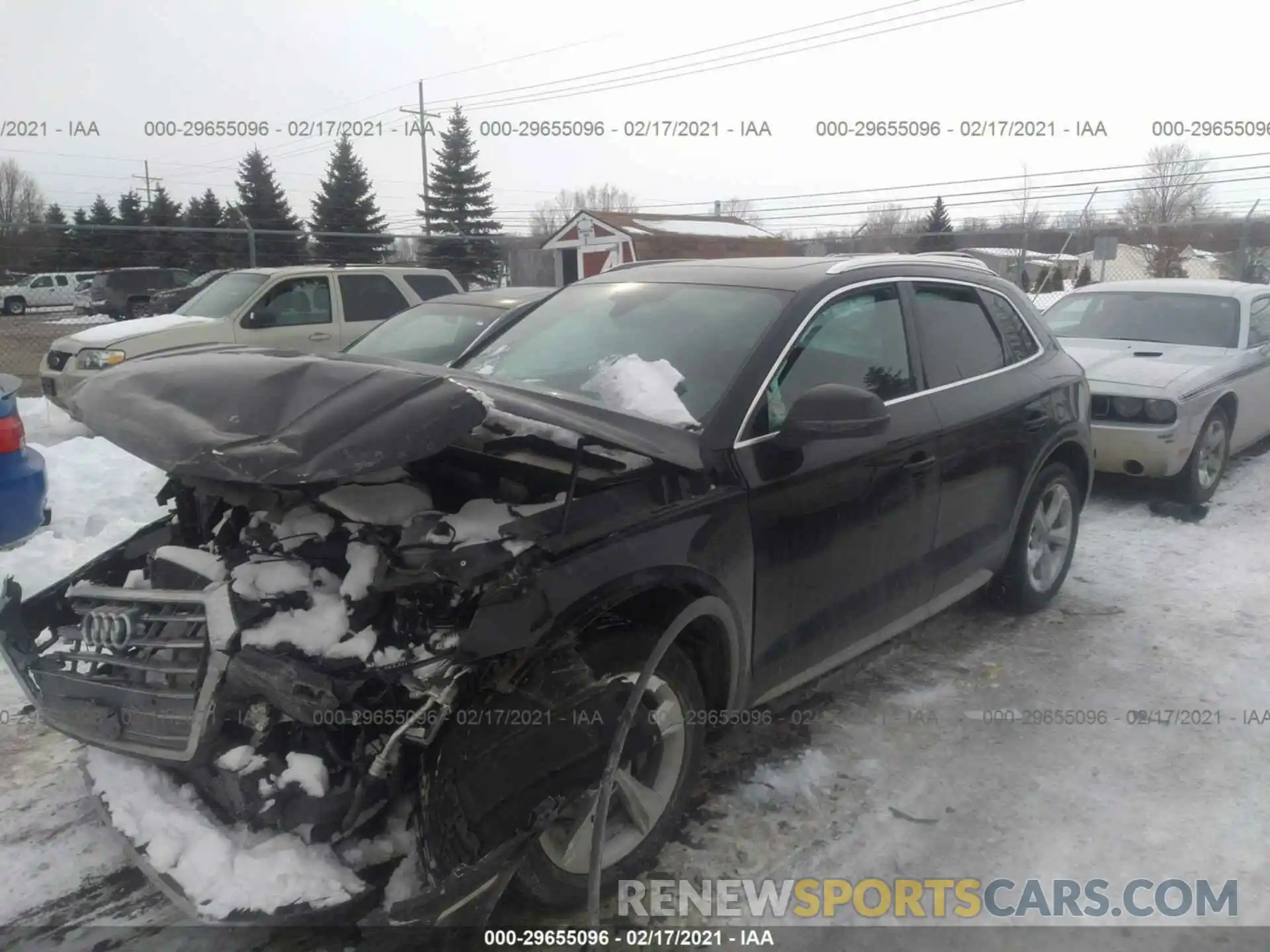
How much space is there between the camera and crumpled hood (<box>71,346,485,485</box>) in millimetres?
2342

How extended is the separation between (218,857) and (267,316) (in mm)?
8901

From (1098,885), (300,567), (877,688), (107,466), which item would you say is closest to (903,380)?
(877,688)

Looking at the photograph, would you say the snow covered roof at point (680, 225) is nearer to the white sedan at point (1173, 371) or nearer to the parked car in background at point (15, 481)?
the white sedan at point (1173, 371)

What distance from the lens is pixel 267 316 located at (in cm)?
1028

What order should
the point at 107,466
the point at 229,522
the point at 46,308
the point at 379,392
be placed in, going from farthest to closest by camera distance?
the point at 46,308, the point at 107,466, the point at 229,522, the point at 379,392

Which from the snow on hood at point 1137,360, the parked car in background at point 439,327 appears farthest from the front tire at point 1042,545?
the parked car in background at point 439,327

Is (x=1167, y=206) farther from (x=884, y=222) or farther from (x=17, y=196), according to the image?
(x=17, y=196)

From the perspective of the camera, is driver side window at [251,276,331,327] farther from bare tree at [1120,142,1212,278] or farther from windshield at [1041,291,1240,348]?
bare tree at [1120,142,1212,278]

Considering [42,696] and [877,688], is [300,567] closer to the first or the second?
[42,696]

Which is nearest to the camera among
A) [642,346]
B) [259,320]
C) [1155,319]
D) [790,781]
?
[790,781]

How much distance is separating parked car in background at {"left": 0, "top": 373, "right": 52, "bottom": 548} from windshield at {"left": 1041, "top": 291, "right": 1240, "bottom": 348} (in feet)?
25.1

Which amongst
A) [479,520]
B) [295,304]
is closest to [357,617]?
[479,520]

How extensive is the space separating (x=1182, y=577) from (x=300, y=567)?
5.30 m

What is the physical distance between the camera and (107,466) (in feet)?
23.3
